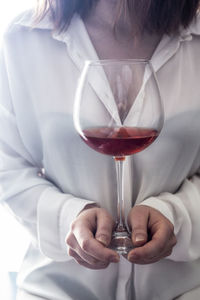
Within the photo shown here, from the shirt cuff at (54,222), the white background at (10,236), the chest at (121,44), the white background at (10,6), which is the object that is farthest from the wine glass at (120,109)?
the white background at (10,6)

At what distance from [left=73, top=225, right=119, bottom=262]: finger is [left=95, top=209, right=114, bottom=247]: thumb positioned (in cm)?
1

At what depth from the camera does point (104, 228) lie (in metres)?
0.67

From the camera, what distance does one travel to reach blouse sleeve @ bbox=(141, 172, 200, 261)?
879mm

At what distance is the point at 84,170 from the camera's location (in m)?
0.94

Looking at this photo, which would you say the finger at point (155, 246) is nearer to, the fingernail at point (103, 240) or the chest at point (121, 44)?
the fingernail at point (103, 240)

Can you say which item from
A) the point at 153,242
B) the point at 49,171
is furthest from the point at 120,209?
the point at 49,171

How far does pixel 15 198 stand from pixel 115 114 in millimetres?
395

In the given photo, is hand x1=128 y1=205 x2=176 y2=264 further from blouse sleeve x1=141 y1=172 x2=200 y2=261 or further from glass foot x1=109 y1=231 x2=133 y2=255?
blouse sleeve x1=141 y1=172 x2=200 y2=261

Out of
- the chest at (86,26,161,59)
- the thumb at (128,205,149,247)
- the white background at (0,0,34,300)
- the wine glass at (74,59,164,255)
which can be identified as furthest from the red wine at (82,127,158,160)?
the white background at (0,0,34,300)

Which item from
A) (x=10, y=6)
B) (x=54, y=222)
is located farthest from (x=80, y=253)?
(x=10, y=6)

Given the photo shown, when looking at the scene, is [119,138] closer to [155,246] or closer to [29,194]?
[155,246]

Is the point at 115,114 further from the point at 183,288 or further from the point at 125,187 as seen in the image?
the point at 183,288

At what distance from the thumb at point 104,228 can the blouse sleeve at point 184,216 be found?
182mm

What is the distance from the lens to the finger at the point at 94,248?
0.62 m
